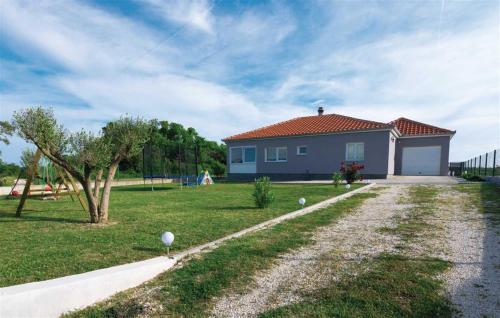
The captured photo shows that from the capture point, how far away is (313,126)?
68.5 feet

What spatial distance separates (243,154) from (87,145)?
17189 millimetres

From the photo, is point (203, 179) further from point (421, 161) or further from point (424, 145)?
point (424, 145)

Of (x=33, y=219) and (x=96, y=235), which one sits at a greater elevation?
(x=96, y=235)

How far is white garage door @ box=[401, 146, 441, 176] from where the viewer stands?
62.5 ft

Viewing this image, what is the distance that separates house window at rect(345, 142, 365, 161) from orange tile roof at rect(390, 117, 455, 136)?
107 inches

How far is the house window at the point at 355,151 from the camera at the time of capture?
17.9 meters

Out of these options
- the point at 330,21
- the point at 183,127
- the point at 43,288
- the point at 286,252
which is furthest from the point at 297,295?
the point at 183,127

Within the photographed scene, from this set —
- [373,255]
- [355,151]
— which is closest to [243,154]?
[355,151]

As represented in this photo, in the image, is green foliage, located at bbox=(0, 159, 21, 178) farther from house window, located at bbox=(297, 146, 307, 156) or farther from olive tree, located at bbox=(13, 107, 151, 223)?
house window, located at bbox=(297, 146, 307, 156)

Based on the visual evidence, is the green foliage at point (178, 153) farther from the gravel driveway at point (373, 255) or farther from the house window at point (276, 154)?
the gravel driveway at point (373, 255)

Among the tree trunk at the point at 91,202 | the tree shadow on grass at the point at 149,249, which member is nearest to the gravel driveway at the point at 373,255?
the tree shadow on grass at the point at 149,249

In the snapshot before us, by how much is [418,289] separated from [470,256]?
5.16 feet

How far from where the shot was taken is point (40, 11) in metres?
7.34

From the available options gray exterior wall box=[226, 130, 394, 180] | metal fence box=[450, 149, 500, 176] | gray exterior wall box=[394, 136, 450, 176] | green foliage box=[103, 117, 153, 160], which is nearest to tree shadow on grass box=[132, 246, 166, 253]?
green foliage box=[103, 117, 153, 160]
